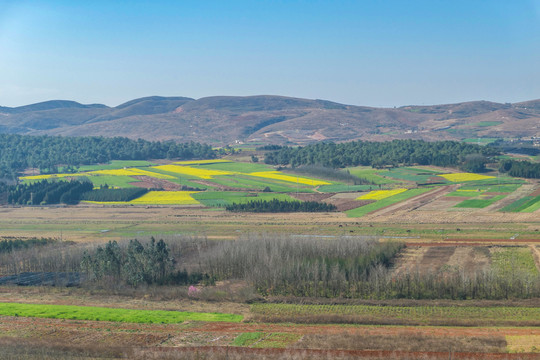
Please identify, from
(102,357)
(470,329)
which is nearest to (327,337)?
(470,329)

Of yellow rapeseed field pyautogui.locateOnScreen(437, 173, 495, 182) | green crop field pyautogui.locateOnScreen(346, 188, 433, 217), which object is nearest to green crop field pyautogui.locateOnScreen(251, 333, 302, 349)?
green crop field pyautogui.locateOnScreen(346, 188, 433, 217)

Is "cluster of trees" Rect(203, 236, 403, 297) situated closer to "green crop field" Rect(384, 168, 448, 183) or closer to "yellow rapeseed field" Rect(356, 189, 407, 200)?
"yellow rapeseed field" Rect(356, 189, 407, 200)

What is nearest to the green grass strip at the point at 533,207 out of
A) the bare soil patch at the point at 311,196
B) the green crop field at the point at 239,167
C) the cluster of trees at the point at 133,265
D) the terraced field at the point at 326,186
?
the terraced field at the point at 326,186

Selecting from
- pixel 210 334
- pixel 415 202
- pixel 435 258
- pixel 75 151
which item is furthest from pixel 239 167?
pixel 210 334

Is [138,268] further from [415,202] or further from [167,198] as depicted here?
[167,198]

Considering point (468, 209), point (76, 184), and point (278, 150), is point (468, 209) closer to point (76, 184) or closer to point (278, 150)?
point (76, 184)

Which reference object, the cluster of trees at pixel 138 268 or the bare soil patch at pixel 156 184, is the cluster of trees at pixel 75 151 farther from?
the cluster of trees at pixel 138 268
